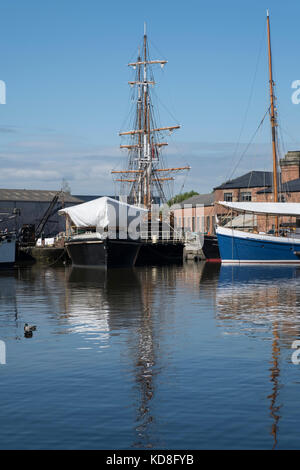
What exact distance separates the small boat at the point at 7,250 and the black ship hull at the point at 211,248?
90.0 feet

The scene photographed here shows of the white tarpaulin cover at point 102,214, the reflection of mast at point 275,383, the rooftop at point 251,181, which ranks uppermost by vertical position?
the rooftop at point 251,181

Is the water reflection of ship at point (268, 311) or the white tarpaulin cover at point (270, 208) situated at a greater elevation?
the white tarpaulin cover at point (270, 208)

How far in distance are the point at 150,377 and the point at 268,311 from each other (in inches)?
536

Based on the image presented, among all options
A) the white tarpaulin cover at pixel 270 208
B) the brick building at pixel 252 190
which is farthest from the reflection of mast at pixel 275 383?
the brick building at pixel 252 190

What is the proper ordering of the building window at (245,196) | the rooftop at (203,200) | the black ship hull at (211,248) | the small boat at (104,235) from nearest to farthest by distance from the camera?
the small boat at (104,235) < the black ship hull at (211,248) < the building window at (245,196) < the rooftop at (203,200)

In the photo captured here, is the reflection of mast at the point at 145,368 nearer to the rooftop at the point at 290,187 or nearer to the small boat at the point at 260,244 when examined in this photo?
the small boat at the point at 260,244

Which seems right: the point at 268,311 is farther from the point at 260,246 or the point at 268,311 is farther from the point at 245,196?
the point at 245,196

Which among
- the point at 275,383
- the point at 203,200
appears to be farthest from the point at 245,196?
the point at 275,383

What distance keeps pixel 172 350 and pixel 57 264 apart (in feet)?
201

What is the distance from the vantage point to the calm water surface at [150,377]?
11.3m

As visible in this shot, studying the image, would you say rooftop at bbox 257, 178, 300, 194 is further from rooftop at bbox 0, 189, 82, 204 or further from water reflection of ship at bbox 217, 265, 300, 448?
water reflection of ship at bbox 217, 265, 300, 448

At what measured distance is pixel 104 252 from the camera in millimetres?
62250

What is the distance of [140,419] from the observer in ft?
39.6

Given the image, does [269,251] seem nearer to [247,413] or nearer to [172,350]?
[172,350]
